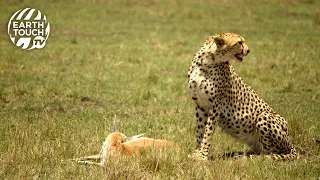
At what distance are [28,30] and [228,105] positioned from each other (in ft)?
30.8

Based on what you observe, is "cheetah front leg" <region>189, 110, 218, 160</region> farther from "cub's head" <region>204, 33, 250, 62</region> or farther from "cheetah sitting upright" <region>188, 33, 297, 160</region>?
"cub's head" <region>204, 33, 250, 62</region>

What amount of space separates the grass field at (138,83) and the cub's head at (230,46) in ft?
3.62

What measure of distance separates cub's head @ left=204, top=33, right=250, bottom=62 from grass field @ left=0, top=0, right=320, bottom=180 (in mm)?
1105

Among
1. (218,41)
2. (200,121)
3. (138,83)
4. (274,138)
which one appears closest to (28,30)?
(138,83)

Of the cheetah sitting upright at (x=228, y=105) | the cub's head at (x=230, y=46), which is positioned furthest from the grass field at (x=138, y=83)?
the cub's head at (x=230, y=46)

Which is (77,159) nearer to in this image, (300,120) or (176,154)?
(176,154)

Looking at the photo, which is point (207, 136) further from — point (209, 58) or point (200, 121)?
point (209, 58)

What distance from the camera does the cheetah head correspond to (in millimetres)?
5797

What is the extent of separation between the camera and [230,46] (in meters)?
5.82

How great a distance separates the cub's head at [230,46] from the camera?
19.0 feet

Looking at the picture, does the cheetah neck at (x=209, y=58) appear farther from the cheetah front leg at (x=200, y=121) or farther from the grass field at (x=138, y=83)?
the grass field at (x=138, y=83)

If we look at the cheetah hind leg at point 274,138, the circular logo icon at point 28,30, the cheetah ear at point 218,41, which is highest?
the cheetah ear at point 218,41

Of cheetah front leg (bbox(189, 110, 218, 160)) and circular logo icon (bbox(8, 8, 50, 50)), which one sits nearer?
cheetah front leg (bbox(189, 110, 218, 160))

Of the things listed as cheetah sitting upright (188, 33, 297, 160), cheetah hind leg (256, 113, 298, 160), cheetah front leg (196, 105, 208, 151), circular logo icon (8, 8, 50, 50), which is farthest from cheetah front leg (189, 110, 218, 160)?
circular logo icon (8, 8, 50, 50)
